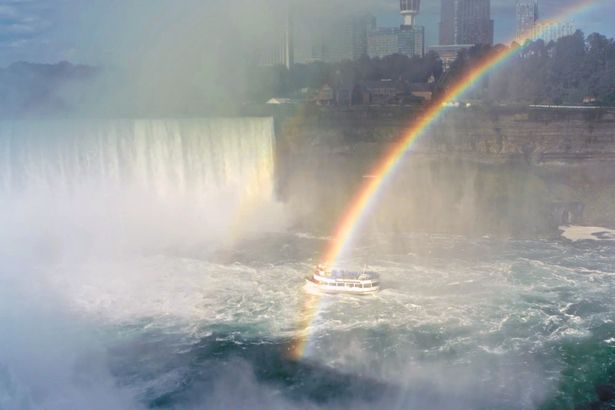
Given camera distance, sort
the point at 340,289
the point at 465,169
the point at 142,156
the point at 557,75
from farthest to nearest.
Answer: the point at 557,75 → the point at 465,169 → the point at 142,156 → the point at 340,289

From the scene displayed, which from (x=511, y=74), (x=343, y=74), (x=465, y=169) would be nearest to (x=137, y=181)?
(x=465, y=169)

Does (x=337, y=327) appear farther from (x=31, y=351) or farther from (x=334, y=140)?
(x=334, y=140)

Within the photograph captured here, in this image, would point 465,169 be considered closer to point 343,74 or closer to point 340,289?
point 340,289

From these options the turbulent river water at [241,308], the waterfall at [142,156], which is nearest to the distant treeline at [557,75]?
the waterfall at [142,156]

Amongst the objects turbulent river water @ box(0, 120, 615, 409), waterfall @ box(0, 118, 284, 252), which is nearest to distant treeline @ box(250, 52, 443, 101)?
waterfall @ box(0, 118, 284, 252)

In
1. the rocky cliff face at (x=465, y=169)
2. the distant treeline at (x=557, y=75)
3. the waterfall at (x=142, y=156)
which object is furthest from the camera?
the distant treeline at (x=557, y=75)

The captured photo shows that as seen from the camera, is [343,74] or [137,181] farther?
[343,74]

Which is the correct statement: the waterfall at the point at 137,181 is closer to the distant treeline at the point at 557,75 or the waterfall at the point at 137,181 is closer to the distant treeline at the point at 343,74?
the distant treeline at the point at 343,74
